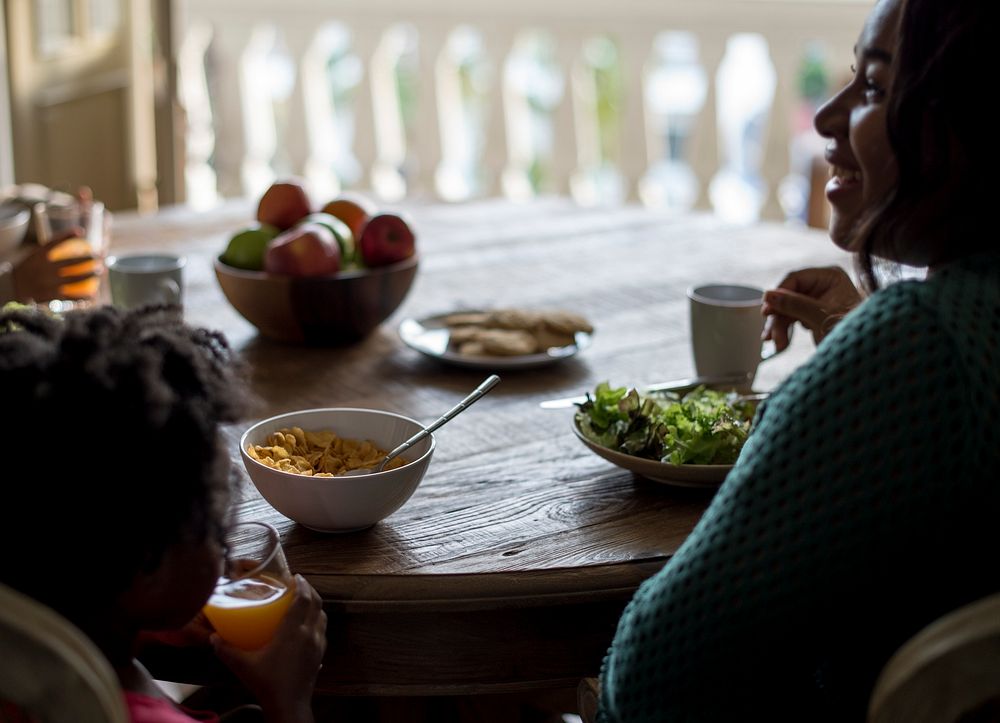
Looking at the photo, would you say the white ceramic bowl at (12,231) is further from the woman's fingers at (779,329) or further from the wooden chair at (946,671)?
the wooden chair at (946,671)

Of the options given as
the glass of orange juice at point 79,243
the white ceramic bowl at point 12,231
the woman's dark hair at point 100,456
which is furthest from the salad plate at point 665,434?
the white ceramic bowl at point 12,231

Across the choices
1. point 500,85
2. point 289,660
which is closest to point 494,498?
point 289,660

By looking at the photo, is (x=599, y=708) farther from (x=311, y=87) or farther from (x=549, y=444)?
(x=311, y=87)

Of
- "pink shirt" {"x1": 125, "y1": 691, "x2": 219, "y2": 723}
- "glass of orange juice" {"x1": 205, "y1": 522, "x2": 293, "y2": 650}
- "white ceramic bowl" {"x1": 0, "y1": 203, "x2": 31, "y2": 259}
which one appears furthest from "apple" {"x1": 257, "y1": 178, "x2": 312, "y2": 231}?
"pink shirt" {"x1": 125, "y1": 691, "x2": 219, "y2": 723}

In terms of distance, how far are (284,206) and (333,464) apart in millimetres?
698

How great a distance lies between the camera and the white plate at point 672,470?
112cm

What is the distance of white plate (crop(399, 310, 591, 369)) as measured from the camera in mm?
1491

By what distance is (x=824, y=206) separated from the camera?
11.7ft

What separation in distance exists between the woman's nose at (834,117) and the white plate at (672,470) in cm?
33

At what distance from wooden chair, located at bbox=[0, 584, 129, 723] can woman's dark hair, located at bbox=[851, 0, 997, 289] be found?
2.10 ft

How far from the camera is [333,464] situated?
1.10 m

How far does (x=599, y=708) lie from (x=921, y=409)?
1.24ft

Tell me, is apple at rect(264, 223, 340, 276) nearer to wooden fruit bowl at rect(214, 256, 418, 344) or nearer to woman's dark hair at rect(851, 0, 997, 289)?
wooden fruit bowl at rect(214, 256, 418, 344)

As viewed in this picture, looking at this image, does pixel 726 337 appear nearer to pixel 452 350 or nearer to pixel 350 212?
pixel 452 350
